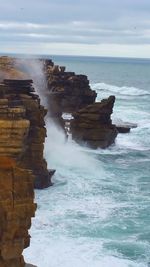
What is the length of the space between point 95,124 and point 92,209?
633 inches

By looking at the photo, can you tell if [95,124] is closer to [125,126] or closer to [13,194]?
[125,126]

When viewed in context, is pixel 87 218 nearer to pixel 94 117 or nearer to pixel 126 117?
pixel 94 117

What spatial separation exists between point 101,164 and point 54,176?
216 inches

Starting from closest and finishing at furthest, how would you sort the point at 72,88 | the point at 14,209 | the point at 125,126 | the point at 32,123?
the point at 14,209, the point at 32,123, the point at 72,88, the point at 125,126

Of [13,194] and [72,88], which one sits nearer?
[13,194]

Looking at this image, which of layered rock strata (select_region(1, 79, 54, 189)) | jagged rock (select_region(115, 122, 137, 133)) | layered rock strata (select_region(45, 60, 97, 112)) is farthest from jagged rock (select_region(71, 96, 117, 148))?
layered rock strata (select_region(1, 79, 54, 189))

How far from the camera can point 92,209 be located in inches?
986

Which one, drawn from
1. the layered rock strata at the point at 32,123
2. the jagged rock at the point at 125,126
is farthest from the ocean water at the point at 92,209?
the jagged rock at the point at 125,126

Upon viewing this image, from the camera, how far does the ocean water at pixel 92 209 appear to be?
1969cm

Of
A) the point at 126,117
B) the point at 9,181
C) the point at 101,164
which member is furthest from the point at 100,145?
the point at 9,181

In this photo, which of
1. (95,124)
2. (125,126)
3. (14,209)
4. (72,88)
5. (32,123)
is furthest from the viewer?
(125,126)

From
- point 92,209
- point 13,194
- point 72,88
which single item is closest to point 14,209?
point 13,194

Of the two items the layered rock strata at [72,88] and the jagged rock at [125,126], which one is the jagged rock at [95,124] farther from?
→ the layered rock strata at [72,88]

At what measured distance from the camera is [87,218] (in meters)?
23.8
